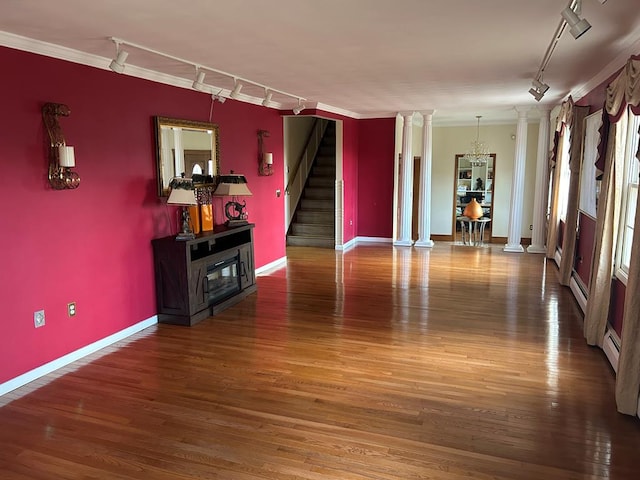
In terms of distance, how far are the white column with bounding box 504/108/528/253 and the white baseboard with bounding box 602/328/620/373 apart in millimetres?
4660

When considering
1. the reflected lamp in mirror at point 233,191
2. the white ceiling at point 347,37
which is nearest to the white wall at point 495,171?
the white ceiling at point 347,37

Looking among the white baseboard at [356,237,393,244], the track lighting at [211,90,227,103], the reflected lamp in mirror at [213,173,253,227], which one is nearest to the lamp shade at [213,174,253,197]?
the reflected lamp in mirror at [213,173,253,227]

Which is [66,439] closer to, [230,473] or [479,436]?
[230,473]

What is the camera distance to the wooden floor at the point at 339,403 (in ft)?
8.36

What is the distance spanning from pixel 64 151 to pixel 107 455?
2.19m

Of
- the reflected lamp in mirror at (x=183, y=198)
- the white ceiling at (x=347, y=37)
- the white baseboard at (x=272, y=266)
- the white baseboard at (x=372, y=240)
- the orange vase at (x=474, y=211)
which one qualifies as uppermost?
the white ceiling at (x=347, y=37)

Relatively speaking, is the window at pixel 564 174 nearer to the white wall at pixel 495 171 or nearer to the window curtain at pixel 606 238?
the window curtain at pixel 606 238

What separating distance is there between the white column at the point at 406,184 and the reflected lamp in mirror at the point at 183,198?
5.19 m

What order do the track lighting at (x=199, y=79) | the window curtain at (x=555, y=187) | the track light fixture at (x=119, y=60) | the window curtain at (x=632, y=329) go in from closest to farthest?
the window curtain at (x=632, y=329), the track light fixture at (x=119, y=60), the track lighting at (x=199, y=79), the window curtain at (x=555, y=187)

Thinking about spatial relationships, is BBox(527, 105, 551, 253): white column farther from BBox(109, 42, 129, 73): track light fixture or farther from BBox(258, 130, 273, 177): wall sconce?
BBox(109, 42, 129, 73): track light fixture

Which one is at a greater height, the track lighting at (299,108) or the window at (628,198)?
the track lighting at (299,108)

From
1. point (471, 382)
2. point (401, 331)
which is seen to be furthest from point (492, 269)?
point (471, 382)

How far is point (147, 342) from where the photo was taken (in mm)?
4309

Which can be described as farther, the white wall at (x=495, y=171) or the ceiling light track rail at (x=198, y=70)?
the white wall at (x=495, y=171)
